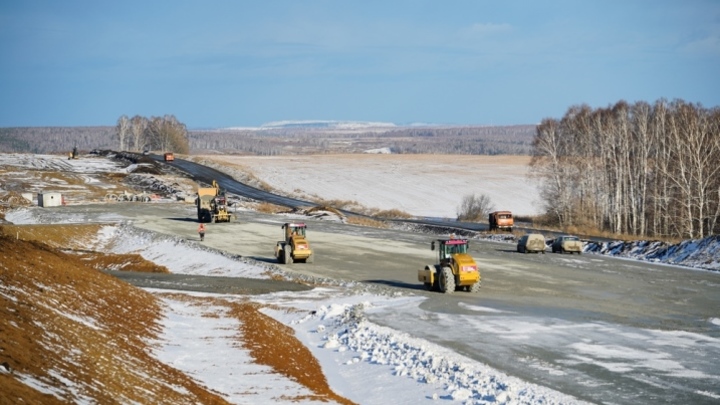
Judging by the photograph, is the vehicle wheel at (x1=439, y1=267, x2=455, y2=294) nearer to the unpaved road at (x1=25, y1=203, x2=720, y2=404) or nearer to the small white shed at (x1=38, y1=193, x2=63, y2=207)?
the unpaved road at (x1=25, y1=203, x2=720, y2=404)

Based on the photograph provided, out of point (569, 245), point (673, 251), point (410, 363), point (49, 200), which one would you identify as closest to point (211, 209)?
point (49, 200)

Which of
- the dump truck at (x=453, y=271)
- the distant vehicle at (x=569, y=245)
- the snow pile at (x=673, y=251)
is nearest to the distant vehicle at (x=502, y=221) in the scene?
the snow pile at (x=673, y=251)

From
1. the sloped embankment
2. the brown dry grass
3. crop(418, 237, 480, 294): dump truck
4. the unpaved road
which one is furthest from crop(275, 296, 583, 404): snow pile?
crop(418, 237, 480, 294): dump truck

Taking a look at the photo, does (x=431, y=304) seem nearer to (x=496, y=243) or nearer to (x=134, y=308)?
(x=134, y=308)

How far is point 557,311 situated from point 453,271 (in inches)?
230

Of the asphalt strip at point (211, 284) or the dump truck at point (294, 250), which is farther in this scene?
the dump truck at point (294, 250)

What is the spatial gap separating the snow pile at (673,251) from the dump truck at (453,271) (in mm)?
18996

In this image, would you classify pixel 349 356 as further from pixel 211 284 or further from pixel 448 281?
pixel 211 284

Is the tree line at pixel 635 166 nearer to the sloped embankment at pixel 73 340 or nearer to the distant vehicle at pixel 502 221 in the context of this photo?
the distant vehicle at pixel 502 221

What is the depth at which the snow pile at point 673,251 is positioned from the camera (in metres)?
49.8

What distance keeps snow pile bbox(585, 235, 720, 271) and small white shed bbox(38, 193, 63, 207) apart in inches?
2414

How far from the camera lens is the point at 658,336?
2788 cm

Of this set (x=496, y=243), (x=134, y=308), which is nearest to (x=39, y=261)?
(x=134, y=308)

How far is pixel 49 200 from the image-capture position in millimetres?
92562
